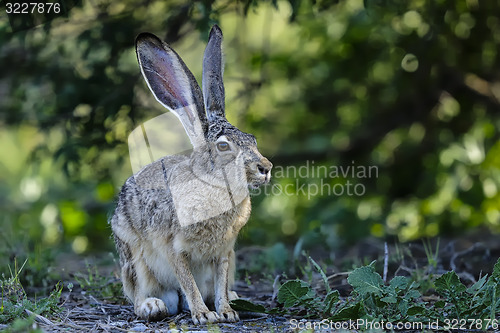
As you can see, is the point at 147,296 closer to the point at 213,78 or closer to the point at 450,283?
the point at 213,78

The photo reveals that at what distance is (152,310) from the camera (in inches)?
193

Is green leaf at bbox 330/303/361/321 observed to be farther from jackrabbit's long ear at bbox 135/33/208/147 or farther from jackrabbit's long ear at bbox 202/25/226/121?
jackrabbit's long ear at bbox 202/25/226/121

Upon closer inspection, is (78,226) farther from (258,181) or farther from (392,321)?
(392,321)

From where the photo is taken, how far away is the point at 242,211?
16.1 feet

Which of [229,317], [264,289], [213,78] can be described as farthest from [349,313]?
[213,78]

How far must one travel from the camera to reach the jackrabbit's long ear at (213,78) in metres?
5.05

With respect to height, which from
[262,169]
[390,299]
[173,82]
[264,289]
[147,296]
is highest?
[173,82]

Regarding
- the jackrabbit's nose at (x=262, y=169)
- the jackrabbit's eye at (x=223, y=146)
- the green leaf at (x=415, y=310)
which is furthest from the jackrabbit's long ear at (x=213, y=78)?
the green leaf at (x=415, y=310)

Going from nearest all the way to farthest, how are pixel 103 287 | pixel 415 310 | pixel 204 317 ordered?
pixel 415 310 < pixel 204 317 < pixel 103 287

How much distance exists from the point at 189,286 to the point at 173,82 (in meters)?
1.42

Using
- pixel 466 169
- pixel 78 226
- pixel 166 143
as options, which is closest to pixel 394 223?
pixel 466 169

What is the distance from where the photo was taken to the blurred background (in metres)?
7.24

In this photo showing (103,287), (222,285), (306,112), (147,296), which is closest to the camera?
(222,285)

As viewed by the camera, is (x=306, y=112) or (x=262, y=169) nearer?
(x=262, y=169)
